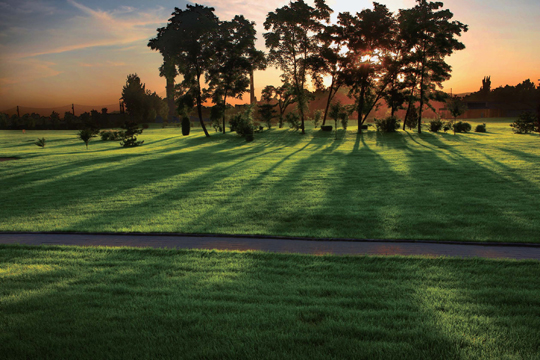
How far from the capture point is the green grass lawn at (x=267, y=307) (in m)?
3.32

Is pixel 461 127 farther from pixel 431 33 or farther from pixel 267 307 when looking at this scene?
pixel 267 307

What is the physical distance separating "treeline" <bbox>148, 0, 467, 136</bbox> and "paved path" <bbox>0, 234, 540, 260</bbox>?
38919 millimetres

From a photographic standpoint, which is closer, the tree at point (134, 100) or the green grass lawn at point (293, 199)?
the green grass lawn at point (293, 199)

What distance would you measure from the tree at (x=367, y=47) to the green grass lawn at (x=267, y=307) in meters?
43.3

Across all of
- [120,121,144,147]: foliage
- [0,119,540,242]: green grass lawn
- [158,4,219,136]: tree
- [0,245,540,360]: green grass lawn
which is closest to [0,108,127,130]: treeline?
[158,4,219,136]: tree

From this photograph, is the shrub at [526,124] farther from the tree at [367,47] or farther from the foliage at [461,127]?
the tree at [367,47]

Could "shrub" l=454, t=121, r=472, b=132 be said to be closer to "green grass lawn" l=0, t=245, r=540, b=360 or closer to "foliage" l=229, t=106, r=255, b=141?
"foliage" l=229, t=106, r=255, b=141

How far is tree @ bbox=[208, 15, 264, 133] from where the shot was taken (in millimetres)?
45219

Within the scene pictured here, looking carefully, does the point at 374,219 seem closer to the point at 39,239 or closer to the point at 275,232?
the point at 275,232

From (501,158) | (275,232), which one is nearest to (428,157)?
(501,158)

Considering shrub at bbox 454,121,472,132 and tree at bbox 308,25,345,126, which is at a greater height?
tree at bbox 308,25,345,126

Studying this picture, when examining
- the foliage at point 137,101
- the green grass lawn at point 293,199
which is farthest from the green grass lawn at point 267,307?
the foliage at point 137,101

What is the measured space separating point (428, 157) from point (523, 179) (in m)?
8.54

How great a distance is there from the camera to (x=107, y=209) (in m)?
10.5
